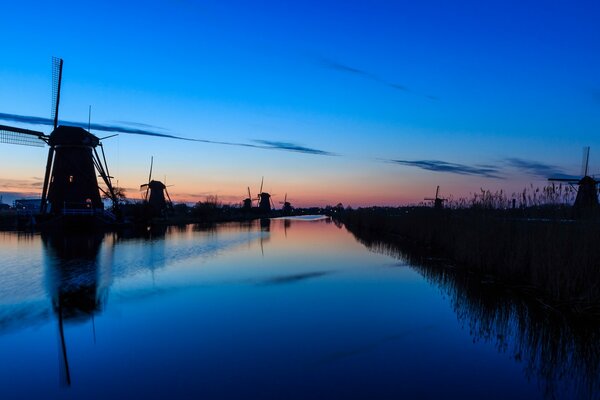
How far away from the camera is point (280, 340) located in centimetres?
655

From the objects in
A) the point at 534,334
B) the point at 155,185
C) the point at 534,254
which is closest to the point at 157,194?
the point at 155,185

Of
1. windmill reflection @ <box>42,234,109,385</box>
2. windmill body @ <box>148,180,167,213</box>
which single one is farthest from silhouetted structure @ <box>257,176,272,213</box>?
windmill reflection @ <box>42,234,109,385</box>

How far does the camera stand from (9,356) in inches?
226

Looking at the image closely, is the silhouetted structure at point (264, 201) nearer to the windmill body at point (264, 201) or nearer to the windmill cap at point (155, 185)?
the windmill body at point (264, 201)

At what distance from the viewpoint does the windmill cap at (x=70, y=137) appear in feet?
108

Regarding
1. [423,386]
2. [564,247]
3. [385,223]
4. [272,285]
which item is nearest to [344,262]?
[272,285]

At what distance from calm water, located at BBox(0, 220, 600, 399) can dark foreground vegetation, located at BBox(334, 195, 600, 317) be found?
0.74m

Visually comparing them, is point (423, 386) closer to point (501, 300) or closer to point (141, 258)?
point (501, 300)

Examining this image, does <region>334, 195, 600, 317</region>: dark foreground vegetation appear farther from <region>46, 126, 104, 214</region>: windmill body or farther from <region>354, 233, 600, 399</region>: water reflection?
<region>46, 126, 104, 214</region>: windmill body

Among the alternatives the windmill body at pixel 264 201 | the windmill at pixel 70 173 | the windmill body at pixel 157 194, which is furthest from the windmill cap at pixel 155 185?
the windmill body at pixel 264 201

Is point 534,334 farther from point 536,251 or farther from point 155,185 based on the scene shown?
point 155,185

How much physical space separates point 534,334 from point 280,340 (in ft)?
13.2

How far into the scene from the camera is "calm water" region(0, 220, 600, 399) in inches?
193

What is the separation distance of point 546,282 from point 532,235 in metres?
1.27
